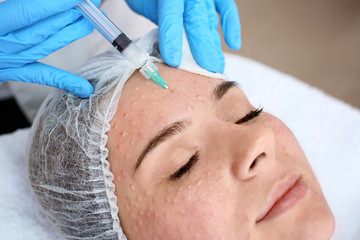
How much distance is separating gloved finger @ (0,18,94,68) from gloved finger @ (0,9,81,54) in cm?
2

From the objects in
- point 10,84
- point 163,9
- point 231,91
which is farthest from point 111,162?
point 10,84

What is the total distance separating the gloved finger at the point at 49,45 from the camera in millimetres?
1033

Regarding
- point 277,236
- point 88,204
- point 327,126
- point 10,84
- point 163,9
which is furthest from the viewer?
point 327,126

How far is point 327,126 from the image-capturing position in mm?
1646

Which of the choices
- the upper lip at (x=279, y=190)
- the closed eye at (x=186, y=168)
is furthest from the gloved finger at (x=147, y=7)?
the upper lip at (x=279, y=190)

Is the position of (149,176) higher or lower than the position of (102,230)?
higher

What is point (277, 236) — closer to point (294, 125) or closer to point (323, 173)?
point (323, 173)

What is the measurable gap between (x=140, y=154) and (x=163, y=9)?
21.2 inches

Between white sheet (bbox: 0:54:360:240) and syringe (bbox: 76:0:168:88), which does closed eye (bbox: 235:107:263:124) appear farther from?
white sheet (bbox: 0:54:360:240)

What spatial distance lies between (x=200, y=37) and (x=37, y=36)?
0.55 meters

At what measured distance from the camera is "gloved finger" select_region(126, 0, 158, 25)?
132 cm

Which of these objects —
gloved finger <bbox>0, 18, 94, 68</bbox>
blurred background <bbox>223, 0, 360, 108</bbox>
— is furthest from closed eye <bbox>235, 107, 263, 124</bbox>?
blurred background <bbox>223, 0, 360, 108</bbox>

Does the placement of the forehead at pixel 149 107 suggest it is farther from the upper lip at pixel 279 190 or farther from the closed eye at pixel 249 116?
the upper lip at pixel 279 190

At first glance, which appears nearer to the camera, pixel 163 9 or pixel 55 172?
pixel 55 172
